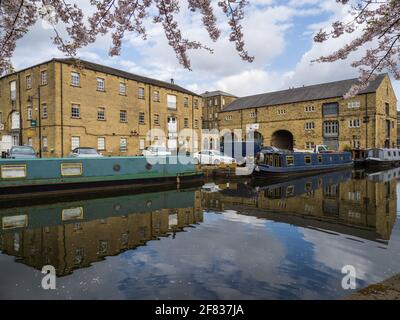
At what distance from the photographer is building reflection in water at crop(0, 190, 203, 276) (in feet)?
20.2

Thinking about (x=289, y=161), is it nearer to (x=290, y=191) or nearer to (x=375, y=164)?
(x=290, y=191)

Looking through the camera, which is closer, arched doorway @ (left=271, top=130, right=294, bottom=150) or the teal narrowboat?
the teal narrowboat

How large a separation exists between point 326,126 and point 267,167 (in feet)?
78.9

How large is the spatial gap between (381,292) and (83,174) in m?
13.1

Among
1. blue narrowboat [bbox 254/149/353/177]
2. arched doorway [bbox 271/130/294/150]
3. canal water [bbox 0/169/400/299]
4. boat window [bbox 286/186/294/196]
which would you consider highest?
arched doorway [bbox 271/130/294/150]

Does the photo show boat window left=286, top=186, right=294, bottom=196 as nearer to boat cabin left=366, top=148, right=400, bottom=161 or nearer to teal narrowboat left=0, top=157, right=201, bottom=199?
teal narrowboat left=0, top=157, right=201, bottom=199

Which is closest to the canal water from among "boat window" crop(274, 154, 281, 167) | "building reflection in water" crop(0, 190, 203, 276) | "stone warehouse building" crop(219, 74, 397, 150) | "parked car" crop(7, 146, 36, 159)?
"building reflection in water" crop(0, 190, 203, 276)

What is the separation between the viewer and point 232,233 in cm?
775

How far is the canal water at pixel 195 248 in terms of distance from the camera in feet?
15.2

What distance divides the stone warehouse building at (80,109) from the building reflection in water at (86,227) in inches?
505

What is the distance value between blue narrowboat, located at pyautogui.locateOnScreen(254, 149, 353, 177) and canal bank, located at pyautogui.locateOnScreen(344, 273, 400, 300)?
56.3 feet

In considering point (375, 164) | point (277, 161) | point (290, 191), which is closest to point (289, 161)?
point (277, 161)

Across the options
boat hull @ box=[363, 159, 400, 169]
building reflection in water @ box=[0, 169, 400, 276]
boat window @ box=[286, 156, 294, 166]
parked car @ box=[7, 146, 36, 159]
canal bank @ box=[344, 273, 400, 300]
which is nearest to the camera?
canal bank @ box=[344, 273, 400, 300]

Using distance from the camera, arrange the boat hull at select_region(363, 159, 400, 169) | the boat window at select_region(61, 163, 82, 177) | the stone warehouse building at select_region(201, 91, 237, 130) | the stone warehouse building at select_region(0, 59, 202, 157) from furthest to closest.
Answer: the stone warehouse building at select_region(201, 91, 237, 130) < the boat hull at select_region(363, 159, 400, 169) < the stone warehouse building at select_region(0, 59, 202, 157) < the boat window at select_region(61, 163, 82, 177)
